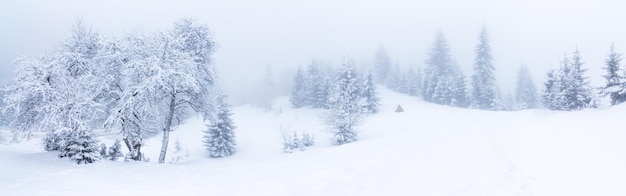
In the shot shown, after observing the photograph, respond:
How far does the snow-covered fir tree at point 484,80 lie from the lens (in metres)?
61.5

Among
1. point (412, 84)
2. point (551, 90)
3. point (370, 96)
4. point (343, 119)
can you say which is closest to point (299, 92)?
point (370, 96)

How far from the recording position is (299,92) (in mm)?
75125

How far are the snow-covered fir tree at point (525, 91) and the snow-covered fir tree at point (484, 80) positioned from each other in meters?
9.15

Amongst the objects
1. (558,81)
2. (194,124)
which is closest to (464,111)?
(558,81)

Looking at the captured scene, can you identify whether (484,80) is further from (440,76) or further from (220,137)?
(220,137)

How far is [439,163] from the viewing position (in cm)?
1488

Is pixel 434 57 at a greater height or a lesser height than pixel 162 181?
greater

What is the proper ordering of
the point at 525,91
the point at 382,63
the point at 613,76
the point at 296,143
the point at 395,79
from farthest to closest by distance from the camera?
the point at 382,63, the point at 395,79, the point at 525,91, the point at 296,143, the point at 613,76

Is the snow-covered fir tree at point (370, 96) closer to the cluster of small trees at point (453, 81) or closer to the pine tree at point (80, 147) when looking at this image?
the cluster of small trees at point (453, 81)

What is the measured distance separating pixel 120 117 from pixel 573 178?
2068 cm

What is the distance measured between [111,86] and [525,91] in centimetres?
7210

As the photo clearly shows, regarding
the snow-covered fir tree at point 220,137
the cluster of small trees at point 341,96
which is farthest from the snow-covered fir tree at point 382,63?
the snow-covered fir tree at point 220,137

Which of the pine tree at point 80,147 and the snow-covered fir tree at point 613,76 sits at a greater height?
the snow-covered fir tree at point 613,76

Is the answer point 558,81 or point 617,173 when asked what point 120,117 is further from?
point 558,81
